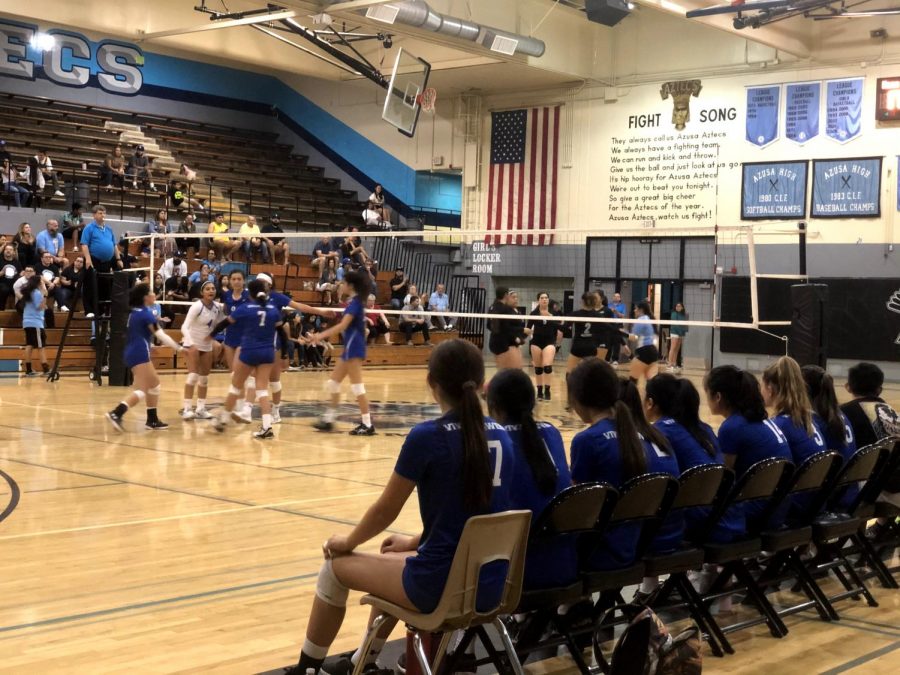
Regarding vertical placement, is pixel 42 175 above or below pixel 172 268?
above

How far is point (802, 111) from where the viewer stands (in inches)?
928

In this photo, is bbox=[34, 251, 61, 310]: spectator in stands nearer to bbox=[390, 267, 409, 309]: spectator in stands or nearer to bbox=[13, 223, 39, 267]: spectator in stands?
bbox=[13, 223, 39, 267]: spectator in stands

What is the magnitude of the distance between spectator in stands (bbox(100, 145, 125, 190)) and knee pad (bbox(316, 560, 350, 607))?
20344 millimetres

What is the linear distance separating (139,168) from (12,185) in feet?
12.7

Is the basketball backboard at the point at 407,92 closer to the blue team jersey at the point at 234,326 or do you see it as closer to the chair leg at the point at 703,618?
the blue team jersey at the point at 234,326

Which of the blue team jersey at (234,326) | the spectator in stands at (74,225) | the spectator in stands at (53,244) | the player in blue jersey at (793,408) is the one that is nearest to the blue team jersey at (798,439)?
the player in blue jersey at (793,408)

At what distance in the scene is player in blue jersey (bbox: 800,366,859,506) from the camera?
5891 mm

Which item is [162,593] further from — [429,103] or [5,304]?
[429,103]

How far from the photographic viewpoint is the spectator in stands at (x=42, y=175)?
21016 millimetres

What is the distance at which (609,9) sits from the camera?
20.2m

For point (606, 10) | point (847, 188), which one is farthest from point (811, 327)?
point (847, 188)

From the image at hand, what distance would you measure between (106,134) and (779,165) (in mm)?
15858

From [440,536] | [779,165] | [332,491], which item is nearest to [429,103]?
[779,165]

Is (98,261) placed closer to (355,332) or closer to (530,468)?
(355,332)
